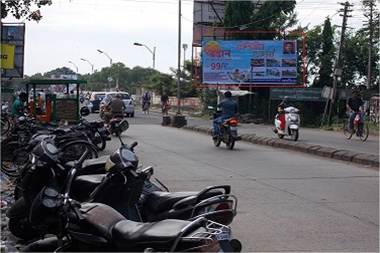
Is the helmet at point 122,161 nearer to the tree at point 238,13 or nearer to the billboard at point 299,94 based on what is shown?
the billboard at point 299,94

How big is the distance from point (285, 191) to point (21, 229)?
5009 mm

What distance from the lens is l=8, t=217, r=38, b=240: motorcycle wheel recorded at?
22.5ft

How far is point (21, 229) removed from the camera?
6.91 m

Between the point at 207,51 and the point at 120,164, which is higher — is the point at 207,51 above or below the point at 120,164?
above

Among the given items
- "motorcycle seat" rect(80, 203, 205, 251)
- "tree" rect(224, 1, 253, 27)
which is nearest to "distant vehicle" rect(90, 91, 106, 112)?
"tree" rect(224, 1, 253, 27)

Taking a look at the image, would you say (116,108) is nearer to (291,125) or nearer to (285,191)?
(291,125)

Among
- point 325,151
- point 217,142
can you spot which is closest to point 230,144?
point 217,142

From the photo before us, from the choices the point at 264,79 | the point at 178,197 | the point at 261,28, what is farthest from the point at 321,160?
the point at 261,28

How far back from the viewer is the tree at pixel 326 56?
173 feet

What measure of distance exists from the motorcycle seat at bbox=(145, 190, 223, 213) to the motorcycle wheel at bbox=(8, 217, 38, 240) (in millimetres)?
1539

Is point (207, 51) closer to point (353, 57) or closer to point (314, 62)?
point (314, 62)

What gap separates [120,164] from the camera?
17.9 ft

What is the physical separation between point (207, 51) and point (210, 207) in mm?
36226

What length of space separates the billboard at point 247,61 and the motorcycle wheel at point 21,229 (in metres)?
34.3
